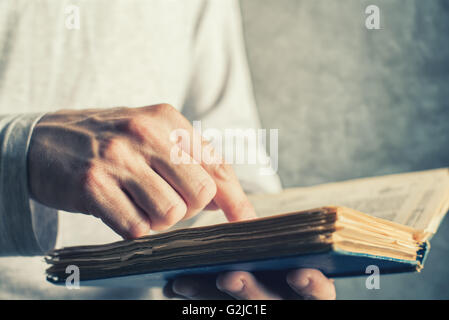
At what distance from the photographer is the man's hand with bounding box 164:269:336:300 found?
0.40 metres

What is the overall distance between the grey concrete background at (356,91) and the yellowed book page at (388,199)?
537mm

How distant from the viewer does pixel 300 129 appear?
120 cm

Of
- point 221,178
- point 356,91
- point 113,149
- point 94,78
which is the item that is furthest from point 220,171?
point 356,91

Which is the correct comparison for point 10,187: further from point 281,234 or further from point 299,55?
point 299,55

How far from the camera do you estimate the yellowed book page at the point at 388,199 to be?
0.43 meters

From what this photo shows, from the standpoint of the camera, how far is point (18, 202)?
0.45 m

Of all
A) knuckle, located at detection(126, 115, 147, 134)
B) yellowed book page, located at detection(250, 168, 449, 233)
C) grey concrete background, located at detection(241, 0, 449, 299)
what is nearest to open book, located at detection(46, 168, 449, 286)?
yellowed book page, located at detection(250, 168, 449, 233)

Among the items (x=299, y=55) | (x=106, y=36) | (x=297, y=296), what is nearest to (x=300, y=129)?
(x=299, y=55)

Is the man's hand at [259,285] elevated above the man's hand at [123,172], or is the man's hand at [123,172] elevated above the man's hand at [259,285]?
the man's hand at [123,172]

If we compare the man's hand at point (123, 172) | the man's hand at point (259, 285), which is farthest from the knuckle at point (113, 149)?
the man's hand at point (259, 285)

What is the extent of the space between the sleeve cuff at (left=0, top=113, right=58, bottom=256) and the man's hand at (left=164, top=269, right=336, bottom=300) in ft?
0.53

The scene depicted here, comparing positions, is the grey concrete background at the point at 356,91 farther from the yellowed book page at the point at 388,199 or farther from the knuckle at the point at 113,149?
the knuckle at the point at 113,149

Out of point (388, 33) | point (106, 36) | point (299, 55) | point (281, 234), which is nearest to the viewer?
point (281, 234)

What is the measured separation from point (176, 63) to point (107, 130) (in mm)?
507
